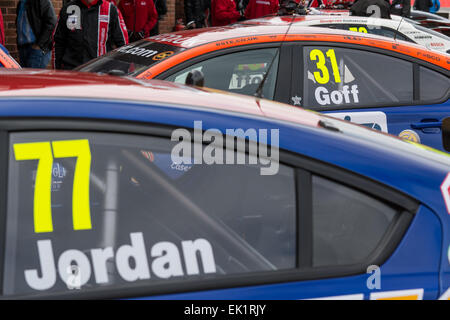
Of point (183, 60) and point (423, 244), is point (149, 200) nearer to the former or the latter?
point (423, 244)

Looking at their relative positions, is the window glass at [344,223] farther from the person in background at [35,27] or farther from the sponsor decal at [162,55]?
the person in background at [35,27]

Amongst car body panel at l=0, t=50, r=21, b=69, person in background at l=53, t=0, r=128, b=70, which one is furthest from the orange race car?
person in background at l=53, t=0, r=128, b=70

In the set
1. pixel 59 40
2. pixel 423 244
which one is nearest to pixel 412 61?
pixel 423 244

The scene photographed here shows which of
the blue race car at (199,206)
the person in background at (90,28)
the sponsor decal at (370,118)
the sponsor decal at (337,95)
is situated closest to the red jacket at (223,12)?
the person in background at (90,28)

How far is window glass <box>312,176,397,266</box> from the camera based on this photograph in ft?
7.17

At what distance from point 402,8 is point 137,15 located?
445 centimetres

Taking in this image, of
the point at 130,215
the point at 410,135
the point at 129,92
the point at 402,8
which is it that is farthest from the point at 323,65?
the point at 402,8

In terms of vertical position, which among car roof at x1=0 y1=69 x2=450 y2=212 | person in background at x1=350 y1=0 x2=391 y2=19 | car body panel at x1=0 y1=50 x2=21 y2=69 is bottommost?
car body panel at x1=0 y1=50 x2=21 y2=69

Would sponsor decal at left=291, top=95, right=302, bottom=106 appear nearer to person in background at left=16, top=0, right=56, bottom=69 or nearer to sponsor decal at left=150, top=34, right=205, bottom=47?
sponsor decal at left=150, top=34, right=205, bottom=47

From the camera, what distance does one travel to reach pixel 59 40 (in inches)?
356

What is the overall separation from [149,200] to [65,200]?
0.70 feet

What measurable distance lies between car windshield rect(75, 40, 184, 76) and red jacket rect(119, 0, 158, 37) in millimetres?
7168

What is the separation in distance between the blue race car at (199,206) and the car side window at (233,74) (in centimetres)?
291

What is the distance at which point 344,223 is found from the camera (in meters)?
2.24
